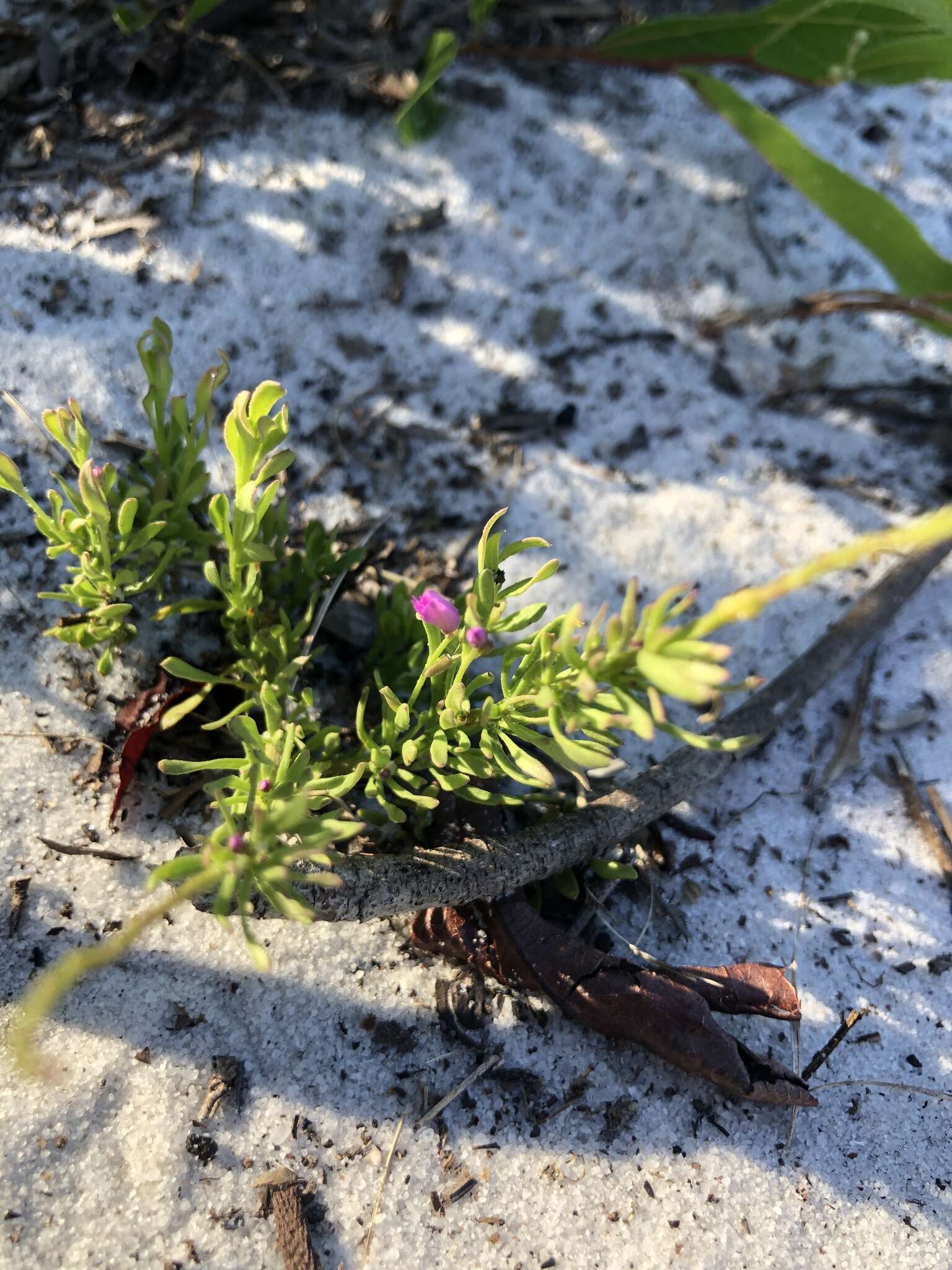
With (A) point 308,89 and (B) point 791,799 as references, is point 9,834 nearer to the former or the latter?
(B) point 791,799

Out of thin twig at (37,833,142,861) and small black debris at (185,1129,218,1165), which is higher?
A: thin twig at (37,833,142,861)

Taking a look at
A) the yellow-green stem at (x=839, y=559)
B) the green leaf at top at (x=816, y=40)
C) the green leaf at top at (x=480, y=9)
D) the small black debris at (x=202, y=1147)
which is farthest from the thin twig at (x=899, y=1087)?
the green leaf at top at (x=480, y=9)

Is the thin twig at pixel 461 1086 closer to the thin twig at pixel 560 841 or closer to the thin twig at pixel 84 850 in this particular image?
the thin twig at pixel 560 841

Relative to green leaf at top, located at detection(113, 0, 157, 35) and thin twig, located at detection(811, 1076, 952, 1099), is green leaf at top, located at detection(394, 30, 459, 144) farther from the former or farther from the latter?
thin twig, located at detection(811, 1076, 952, 1099)

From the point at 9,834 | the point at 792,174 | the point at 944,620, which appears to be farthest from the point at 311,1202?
the point at 792,174

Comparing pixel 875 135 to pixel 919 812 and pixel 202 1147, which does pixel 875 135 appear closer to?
pixel 919 812

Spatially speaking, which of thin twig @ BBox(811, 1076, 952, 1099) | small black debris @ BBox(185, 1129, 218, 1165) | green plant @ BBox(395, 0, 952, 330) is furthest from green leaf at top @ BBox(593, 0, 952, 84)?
small black debris @ BBox(185, 1129, 218, 1165)
